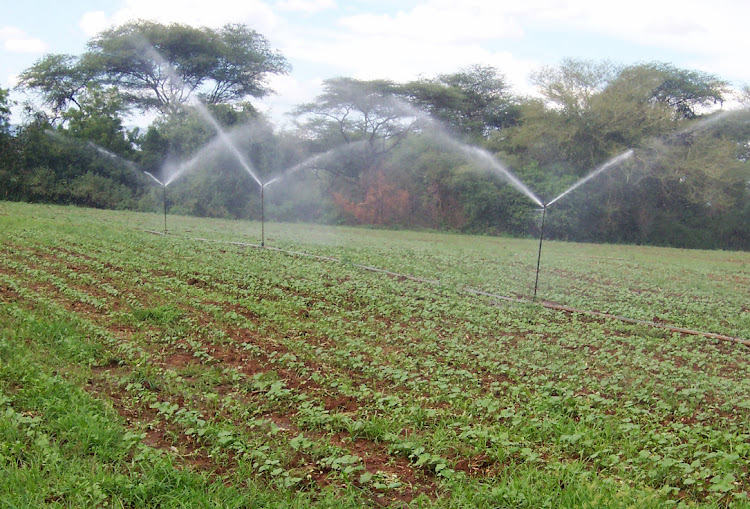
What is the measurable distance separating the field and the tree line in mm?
18463

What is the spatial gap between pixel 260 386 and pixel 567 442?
217 centimetres

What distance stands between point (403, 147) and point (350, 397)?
25971 millimetres

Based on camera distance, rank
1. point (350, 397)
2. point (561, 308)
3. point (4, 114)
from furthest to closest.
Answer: point (4, 114) → point (561, 308) → point (350, 397)

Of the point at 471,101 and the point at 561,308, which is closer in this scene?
the point at 561,308

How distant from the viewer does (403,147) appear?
2961 centimetres

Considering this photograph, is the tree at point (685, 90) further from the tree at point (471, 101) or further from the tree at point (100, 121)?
the tree at point (100, 121)

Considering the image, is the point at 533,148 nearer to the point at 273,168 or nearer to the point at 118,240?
the point at 273,168

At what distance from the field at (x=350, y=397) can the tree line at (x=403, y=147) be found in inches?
727

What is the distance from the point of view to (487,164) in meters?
27.4

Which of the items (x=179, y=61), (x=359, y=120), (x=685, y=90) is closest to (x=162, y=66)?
(x=179, y=61)

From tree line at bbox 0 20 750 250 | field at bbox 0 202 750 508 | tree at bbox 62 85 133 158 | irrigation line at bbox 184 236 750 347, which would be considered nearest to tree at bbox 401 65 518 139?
tree line at bbox 0 20 750 250

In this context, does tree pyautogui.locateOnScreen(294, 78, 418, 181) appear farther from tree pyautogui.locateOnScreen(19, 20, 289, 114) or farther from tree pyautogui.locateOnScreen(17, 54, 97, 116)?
tree pyautogui.locateOnScreen(17, 54, 97, 116)

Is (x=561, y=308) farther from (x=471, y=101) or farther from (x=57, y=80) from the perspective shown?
(x=57, y=80)

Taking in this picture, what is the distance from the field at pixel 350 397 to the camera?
10.5 feet
